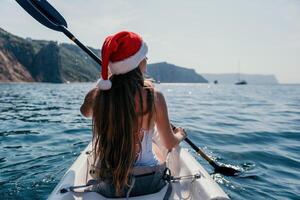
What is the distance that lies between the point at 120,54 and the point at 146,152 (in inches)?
44.6

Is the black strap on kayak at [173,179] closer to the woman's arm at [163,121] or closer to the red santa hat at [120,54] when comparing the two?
the woman's arm at [163,121]

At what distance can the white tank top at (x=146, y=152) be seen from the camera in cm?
343

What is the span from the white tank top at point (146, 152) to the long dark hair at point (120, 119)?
159 millimetres

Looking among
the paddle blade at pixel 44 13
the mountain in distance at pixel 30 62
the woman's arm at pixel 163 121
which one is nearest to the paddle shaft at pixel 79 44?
the paddle blade at pixel 44 13

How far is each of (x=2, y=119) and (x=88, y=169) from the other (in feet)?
34.5

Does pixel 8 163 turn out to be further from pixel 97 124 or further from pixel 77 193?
pixel 97 124

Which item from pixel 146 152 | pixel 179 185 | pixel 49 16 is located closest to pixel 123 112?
pixel 146 152

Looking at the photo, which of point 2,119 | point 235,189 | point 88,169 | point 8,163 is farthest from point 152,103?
point 2,119

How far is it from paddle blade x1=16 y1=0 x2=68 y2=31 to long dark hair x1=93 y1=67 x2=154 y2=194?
122 inches

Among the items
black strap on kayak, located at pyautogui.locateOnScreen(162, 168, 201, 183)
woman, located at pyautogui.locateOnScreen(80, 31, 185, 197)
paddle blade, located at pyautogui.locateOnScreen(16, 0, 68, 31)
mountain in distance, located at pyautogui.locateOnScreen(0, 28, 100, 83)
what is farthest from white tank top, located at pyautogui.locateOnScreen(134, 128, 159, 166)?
mountain in distance, located at pyautogui.locateOnScreen(0, 28, 100, 83)

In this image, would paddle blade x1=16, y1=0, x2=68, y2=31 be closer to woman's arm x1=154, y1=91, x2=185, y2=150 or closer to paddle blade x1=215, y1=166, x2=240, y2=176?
woman's arm x1=154, y1=91, x2=185, y2=150

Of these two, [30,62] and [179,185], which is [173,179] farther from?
[30,62]

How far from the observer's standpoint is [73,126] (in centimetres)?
1178

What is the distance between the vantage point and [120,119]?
3.09m
